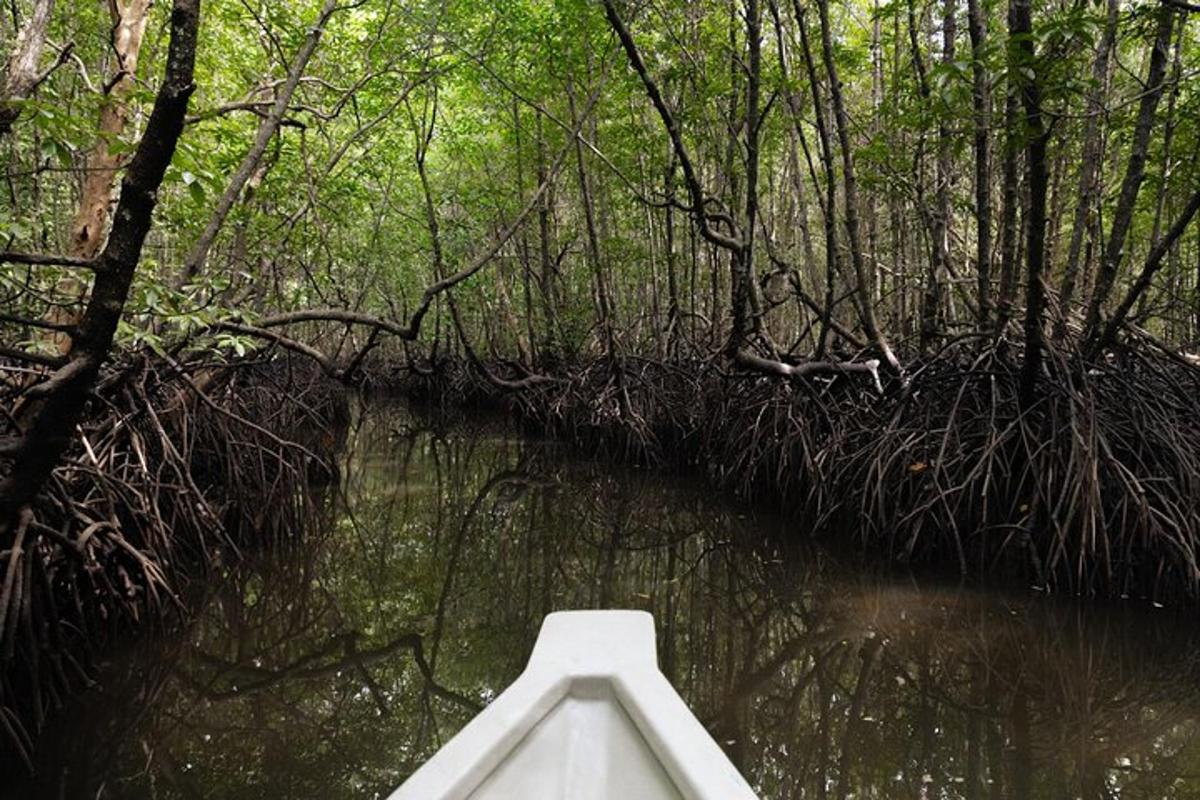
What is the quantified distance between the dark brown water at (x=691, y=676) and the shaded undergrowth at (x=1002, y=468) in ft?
1.10

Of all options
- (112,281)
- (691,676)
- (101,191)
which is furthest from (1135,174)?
(101,191)

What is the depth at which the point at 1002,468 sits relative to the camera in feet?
12.9

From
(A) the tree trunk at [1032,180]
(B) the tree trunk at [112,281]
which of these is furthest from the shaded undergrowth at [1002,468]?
(B) the tree trunk at [112,281]

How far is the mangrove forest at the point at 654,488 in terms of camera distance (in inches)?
87.4

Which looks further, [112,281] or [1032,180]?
[1032,180]

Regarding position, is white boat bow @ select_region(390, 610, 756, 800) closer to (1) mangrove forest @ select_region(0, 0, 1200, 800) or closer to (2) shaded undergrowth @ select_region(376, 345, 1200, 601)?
(1) mangrove forest @ select_region(0, 0, 1200, 800)

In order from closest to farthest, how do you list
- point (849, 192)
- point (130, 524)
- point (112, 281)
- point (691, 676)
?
point (112, 281)
point (691, 676)
point (130, 524)
point (849, 192)

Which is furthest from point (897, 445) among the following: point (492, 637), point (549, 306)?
point (549, 306)

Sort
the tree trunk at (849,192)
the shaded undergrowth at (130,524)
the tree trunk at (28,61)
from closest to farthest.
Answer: the shaded undergrowth at (130,524)
the tree trunk at (28,61)
the tree trunk at (849,192)

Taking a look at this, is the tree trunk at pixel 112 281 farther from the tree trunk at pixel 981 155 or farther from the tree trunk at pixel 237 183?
the tree trunk at pixel 981 155

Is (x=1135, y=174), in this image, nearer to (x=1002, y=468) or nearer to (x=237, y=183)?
(x=1002, y=468)

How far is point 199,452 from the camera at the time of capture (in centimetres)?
444

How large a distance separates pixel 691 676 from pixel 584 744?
1488 mm

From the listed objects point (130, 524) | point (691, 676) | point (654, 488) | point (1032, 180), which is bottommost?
point (654, 488)
